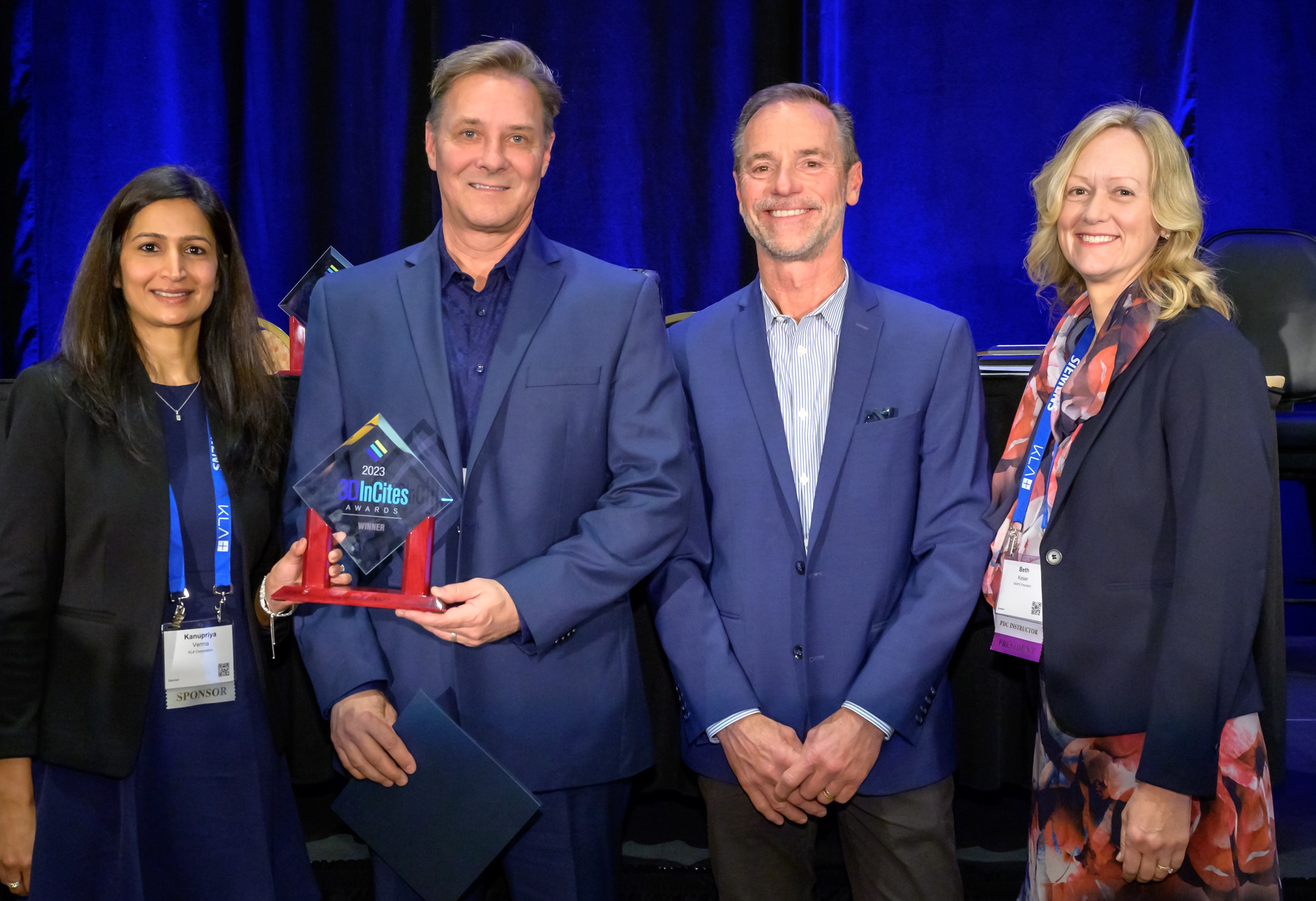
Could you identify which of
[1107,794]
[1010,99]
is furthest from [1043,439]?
[1010,99]

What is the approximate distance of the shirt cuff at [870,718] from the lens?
1.82 m

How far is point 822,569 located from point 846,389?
35cm

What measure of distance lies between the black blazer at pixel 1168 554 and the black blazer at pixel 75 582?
162cm

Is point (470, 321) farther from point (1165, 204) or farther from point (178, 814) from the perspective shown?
point (1165, 204)

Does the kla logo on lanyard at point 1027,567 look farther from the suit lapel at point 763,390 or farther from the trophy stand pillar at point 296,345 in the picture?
the trophy stand pillar at point 296,345

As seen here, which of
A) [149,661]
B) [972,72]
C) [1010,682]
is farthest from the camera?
[972,72]

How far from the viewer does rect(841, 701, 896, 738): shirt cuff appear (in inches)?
71.6

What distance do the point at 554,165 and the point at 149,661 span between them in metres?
3.05

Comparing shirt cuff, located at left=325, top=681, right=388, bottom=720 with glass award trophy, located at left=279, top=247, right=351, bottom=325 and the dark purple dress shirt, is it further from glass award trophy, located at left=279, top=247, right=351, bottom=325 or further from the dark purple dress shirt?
glass award trophy, located at left=279, top=247, right=351, bottom=325

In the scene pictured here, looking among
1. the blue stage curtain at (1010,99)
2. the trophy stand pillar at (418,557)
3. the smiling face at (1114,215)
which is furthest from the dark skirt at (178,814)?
the blue stage curtain at (1010,99)

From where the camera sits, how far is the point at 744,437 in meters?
1.96

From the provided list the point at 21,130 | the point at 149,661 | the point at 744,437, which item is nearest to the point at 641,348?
the point at 744,437

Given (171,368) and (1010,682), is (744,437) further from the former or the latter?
(171,368)

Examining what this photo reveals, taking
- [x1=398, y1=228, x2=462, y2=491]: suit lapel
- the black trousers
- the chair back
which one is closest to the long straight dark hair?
[x1=398, y1=228, x2=462, y2=491]: suit lapel
